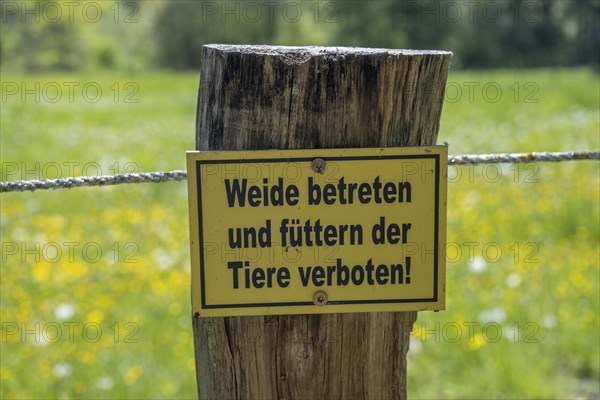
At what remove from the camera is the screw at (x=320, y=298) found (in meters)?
1.50

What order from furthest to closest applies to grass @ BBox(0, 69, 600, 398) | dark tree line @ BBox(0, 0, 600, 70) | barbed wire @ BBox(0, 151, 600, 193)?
1. dark tree line @ BBox(0, 0, 600, 70)
2. grass @ BBox(0, 69, 600, 398)
3. barbed wire @ BBox(0, 151, 600, 193)

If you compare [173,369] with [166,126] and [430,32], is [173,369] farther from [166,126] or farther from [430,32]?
[430,32]

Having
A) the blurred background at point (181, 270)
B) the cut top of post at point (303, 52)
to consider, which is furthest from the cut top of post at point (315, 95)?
the blurred background at point (181, 270)

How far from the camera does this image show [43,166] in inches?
309

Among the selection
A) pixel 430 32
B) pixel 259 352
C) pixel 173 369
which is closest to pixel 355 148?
pixel 259 352

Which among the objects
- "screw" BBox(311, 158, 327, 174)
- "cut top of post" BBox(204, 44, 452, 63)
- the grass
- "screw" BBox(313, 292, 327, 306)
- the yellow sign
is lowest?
the grass

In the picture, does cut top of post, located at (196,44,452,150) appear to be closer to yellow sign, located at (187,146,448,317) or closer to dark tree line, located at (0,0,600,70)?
yellow sign, located at (187,146,448,317)

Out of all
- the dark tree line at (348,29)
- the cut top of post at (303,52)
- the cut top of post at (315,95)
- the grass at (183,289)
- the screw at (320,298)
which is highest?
the dark tree line at (348,29)

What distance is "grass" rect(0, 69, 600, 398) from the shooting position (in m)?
3.15

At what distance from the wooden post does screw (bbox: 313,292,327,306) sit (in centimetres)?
7

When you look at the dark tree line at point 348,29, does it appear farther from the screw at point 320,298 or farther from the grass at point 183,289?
the screw at point 320,298

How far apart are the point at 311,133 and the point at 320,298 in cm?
35

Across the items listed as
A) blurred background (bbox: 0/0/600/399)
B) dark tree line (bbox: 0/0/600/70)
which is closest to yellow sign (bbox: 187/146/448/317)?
blurred background (bbox: 0/0/600/399)

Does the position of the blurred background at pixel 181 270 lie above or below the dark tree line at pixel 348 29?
below
